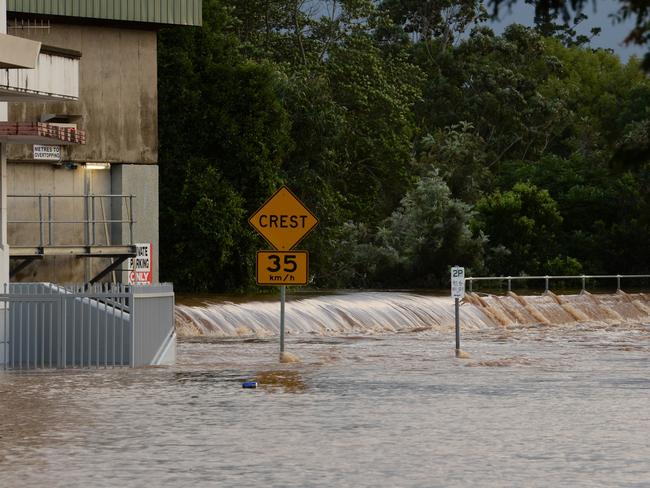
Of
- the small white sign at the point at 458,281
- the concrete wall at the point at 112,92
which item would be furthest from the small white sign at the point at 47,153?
the small white sign at the point at 458,281

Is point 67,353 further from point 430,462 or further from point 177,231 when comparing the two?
point 177,231

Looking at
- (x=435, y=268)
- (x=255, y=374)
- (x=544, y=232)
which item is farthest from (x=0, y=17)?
(x=544, y=232)

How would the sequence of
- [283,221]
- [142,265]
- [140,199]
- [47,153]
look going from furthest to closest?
1. [140,199]
2. [47,153]
3. [142,265]
4. [283,221]

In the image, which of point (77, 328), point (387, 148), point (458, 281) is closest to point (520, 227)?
point (387, 148)

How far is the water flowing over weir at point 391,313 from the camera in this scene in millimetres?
40688

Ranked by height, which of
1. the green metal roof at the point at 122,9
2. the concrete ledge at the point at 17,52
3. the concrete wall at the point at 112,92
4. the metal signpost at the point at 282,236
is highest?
the green metal roof at the point at 122,9

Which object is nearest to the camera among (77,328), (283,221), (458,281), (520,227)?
(77,328)

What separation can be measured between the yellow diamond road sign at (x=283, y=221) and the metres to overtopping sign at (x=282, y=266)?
19cm

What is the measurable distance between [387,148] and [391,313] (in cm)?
2332

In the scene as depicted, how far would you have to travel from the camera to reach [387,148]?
68.8 meters

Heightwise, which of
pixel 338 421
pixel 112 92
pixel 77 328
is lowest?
pixel 338 421

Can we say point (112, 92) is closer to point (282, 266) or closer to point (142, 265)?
point (142, 265)

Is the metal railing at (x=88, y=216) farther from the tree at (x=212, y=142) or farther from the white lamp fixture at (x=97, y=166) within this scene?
the tree at (x=212, y=142)

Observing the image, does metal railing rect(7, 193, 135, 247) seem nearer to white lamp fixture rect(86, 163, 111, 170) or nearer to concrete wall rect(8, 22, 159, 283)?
concrete wall rect(8, 22, 159, 283)
